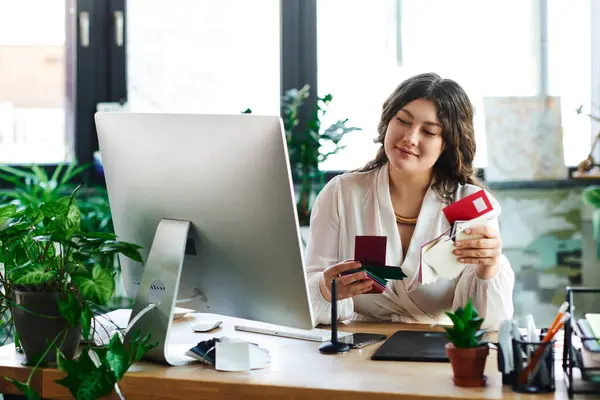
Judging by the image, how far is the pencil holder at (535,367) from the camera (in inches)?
51.6

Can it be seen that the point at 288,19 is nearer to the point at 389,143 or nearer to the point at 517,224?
the point at 517,224

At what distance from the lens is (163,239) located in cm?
160

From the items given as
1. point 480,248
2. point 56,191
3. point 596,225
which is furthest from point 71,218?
point 596,225

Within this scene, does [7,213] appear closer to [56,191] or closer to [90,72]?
[56,191]

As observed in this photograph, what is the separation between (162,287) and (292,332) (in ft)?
1.18

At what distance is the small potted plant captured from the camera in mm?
1345

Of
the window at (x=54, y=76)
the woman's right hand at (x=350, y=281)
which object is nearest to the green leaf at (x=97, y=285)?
the woman's right hand at (x=350, y=281)

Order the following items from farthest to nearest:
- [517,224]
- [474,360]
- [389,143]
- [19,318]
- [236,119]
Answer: [517,224] < [389,143] < [19,318] < [236,119] < [474,360]

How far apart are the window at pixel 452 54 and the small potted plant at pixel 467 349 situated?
231 centimetres

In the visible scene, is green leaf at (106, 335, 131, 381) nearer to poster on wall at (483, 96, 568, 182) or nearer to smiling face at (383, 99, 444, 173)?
smiling face at (383, 99, 444, 173)

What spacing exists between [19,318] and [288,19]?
7.97ft

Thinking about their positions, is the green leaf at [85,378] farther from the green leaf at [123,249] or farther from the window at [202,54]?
the window at [202,54]

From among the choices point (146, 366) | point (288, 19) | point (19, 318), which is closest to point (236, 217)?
point (146, 366)

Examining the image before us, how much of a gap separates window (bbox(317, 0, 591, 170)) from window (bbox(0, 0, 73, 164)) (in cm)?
125
